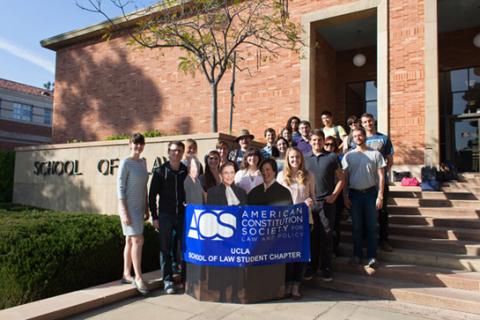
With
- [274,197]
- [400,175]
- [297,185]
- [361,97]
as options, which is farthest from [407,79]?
[274,197]

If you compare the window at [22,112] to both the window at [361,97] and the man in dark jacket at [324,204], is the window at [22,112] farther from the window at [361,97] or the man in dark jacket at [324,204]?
the man in dark jacket at [324,204]

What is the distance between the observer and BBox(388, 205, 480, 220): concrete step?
6.32m

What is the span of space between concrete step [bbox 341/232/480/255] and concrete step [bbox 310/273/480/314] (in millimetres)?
1039

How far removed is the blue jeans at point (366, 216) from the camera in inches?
194

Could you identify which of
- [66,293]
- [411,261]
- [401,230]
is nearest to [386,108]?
[401,230]

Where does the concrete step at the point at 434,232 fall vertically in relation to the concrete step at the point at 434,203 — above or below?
below

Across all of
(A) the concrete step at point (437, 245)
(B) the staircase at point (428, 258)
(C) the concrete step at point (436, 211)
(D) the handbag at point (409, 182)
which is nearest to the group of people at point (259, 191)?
(B) the staircase at point (428, 258)

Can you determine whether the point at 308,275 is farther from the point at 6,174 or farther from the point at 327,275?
the point at 6,174

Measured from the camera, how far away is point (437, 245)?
5.45 meters

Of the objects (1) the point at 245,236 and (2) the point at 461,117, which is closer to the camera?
(1) the point at 245,236

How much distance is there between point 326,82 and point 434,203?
7.50m

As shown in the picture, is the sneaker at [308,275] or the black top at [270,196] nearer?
the black top at [270,196]

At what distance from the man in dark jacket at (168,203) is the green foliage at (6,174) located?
10.7 metres

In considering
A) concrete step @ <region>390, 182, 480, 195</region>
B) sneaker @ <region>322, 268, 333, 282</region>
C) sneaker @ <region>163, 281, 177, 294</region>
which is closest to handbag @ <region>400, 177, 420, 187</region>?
concrete step @ <region>390, 182, 480, 195</region>
